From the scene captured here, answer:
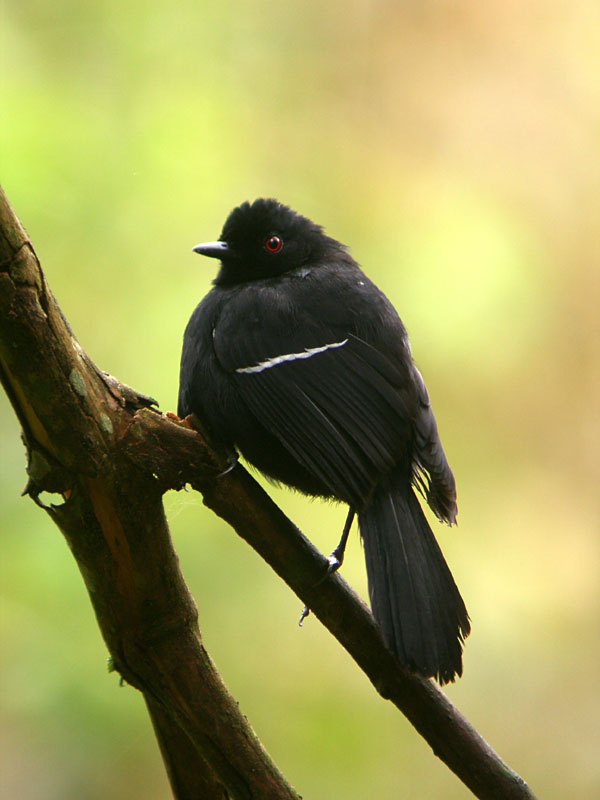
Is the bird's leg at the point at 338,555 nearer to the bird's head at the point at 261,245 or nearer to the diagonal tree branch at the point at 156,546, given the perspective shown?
the diagonal tree branch at the point at 156,546

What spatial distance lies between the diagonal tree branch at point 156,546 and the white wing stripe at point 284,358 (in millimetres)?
309

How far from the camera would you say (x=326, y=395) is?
256 cm

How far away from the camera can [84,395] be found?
1940 millimetres

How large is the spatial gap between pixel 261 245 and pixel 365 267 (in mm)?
1421

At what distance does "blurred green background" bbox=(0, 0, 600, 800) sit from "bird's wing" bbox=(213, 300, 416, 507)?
3.87 feet

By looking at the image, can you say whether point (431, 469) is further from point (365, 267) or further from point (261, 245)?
point (365, 267)

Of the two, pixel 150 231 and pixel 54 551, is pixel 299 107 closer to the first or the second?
pixel 150 231

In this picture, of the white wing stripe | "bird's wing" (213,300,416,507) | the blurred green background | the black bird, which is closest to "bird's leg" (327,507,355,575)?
the black bird

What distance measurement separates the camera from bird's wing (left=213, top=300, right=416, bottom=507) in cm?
247

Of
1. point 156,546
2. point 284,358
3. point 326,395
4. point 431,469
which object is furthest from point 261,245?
point 156,546

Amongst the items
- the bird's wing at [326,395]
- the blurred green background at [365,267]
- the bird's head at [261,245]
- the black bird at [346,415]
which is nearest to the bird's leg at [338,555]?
the black bird at [346,415]

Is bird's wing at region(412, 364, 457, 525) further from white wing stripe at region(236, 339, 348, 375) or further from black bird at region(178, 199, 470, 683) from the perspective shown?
white wing stripe at region(236, 339, 348, 375)

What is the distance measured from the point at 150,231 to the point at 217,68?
112 centimetres

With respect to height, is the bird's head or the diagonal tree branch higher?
the bird's head
